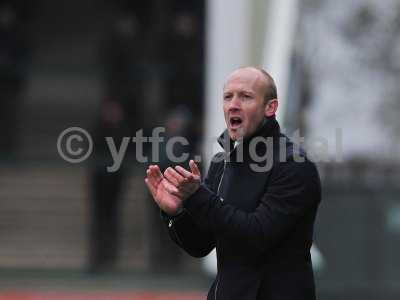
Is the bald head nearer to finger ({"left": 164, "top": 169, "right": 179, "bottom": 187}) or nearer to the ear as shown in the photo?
the ear

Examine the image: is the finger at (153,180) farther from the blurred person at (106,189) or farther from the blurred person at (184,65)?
the blurred person at (184,65)

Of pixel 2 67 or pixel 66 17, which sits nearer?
pixel 2 67

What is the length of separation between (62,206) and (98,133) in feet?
7.36

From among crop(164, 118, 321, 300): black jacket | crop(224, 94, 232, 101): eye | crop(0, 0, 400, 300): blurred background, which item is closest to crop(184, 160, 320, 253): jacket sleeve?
crop(164, 118, 321, 300): black jacket

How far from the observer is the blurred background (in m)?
11.4

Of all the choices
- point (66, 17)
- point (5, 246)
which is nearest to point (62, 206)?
point (5, 246)

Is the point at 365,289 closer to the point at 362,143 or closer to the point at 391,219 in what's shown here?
the point at 391,219

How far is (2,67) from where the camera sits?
14.4 metres

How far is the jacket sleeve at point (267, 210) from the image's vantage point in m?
4.07

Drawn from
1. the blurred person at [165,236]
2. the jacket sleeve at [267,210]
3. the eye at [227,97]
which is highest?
the eye at [227,97]

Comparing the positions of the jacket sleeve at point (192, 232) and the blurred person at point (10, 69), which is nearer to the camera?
the jacket sleeve at point (192, 232)

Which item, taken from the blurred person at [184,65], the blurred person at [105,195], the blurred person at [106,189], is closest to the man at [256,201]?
the blurred person at [106,189]

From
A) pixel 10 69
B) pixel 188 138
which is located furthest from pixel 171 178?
pixel 10 69

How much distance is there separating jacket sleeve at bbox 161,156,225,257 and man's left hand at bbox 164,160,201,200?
9.1 inches
